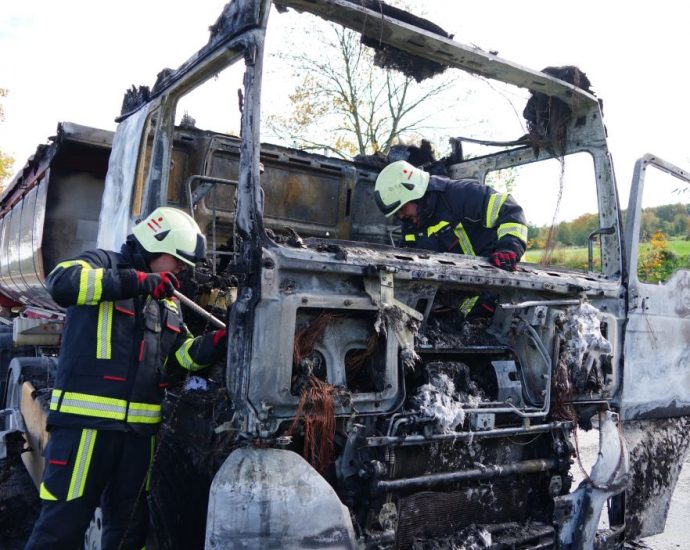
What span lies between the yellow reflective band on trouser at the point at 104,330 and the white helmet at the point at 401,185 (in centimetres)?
166

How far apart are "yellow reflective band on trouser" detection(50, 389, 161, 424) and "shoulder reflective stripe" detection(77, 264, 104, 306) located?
1.37 feet

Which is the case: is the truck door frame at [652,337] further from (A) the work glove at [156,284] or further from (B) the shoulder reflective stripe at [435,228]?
(A) the work glove at [156,284]

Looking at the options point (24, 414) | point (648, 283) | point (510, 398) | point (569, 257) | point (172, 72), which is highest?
point (172, 72)

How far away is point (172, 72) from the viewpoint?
3268 millimetres

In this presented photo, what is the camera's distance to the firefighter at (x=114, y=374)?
258 cm

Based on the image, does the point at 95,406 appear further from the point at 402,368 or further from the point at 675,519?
the point at 675,519

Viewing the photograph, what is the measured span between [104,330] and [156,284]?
1.09 feet

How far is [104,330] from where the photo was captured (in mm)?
2715

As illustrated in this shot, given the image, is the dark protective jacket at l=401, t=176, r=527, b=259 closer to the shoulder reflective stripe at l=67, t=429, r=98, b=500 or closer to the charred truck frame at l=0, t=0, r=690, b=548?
the charred truck frame at l=0, t=0, r=690, b=548

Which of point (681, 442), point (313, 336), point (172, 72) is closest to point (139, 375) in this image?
point (313, 336)

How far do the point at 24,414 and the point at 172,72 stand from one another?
89.9 inches

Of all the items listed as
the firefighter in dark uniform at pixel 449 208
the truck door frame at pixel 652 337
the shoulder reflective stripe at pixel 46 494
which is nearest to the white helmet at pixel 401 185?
the firefighter in dark uniform at pixel 449 208

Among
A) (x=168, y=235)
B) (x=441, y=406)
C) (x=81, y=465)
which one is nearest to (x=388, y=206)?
(x=168, y=235)

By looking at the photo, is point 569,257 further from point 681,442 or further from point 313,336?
point 313,336
